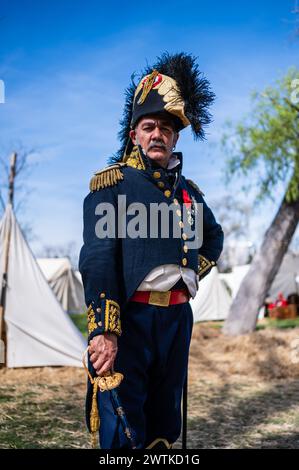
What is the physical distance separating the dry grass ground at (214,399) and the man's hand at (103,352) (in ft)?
5.97

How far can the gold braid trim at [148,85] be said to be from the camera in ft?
7.39

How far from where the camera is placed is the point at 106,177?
2.14 meters

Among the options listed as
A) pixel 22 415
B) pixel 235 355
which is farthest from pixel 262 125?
pixel 22 415

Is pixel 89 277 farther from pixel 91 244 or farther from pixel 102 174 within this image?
pixel 102 174

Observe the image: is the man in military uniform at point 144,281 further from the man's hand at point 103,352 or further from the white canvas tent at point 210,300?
the white canvas tent at point 210,300

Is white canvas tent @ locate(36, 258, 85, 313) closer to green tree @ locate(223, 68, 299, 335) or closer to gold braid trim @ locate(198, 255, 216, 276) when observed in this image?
green tree @ locate(223, 68, 299, 335)

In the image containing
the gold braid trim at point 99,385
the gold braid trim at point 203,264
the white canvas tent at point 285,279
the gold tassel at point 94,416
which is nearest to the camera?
the gold braid trim at point 99,385

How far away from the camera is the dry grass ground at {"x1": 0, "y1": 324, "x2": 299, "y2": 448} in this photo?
3.70 m

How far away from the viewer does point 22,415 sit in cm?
421

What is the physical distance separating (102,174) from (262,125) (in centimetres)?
740

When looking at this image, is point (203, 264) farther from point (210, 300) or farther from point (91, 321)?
point (210, 300)

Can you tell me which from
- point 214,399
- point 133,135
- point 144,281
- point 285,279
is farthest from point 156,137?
point 285,279

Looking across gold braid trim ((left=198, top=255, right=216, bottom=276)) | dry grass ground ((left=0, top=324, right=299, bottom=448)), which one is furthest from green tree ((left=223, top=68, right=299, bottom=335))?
gold braid trim ((left=198, top=255, right=216, bottom=276))

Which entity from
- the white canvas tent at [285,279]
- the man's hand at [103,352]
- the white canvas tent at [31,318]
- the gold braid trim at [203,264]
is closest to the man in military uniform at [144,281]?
the man's hand at [103,352]
